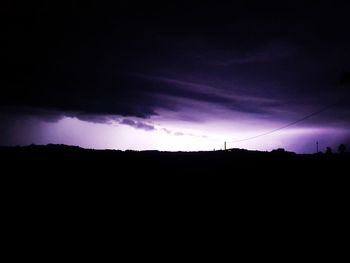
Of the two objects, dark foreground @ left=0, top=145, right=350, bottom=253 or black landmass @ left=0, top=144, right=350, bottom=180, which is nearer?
dark foreground @ left=0, top=145, right=350, bottom=253

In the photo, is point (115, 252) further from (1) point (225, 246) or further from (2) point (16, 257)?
(1) point (225, 246)

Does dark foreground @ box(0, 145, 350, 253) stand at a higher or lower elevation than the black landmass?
lower

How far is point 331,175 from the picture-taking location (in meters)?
19.2

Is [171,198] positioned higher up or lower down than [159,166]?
lower down

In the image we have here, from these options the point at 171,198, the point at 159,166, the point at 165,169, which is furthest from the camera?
the point at 159,166

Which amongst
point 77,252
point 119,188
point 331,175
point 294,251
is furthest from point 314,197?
point 77,252

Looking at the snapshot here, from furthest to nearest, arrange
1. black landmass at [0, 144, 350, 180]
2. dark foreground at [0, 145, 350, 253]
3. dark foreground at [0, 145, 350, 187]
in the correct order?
black landmass at [0, 144, 350, 180]
dark foreground at [0, 145, 350, 187]
dark foreground at [0, 145, 350, 253]

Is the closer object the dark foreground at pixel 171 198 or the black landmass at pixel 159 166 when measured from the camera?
the dark foreground at pixel 171 198

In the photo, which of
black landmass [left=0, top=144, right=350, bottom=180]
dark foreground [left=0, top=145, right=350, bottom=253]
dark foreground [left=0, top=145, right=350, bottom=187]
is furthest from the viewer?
black landmass [left=0, top=144, right=350, bottom=180]

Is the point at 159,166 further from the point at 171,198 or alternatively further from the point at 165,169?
the point at 171,198

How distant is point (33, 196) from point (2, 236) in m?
4.01

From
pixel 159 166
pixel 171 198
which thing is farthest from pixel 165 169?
pixel 171 198

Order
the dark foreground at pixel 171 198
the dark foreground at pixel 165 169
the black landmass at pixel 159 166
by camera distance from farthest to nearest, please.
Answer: the black landmass at pixel 159 166 < the dark foreground at pixel 165 169 < the dark foreground at pixel 171 198

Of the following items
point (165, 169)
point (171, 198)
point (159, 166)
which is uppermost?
point (159, 166)
